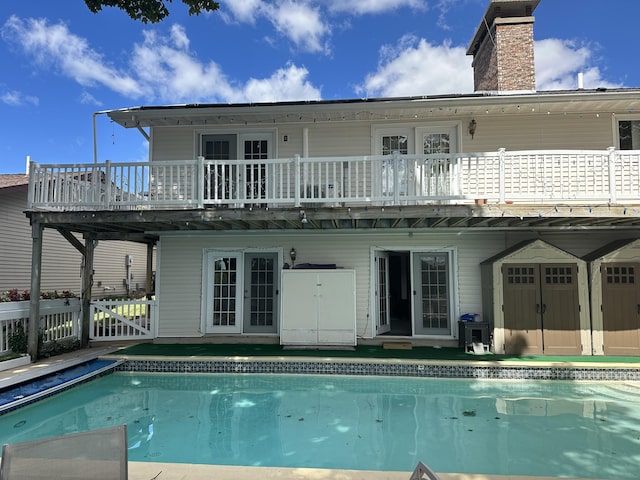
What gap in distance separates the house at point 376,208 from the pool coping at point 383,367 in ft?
2.69

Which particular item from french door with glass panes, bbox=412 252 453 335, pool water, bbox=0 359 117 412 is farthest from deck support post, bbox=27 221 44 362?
french door with glass panes, bbox=412 252 453 335

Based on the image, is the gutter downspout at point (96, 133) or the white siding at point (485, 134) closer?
the gutter downspout at point (96, 133)

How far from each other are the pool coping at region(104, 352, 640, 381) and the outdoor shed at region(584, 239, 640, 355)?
0.90 m

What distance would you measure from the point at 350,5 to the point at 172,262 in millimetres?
10419

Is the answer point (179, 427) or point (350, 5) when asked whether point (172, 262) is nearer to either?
point (179, 427)

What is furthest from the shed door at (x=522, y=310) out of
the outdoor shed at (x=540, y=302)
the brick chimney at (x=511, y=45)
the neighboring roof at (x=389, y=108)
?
the brick chimney at (x=511, y=45)

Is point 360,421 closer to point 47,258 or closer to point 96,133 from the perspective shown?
point 96,133

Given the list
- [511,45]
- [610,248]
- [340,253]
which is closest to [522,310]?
[610,248]

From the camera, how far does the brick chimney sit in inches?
387

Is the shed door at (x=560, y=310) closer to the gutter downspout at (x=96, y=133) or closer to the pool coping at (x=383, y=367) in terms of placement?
the pool coping at (x=383, y=367)

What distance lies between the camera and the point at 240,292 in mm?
9156

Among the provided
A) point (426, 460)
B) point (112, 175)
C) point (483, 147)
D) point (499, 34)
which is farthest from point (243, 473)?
point (499, 34)

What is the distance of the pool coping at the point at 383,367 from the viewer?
6695mm

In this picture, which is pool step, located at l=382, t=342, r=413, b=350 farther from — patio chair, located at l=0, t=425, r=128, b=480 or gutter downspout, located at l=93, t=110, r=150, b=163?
gutter downspout, located at l=93, t=110, r=150, b=163
